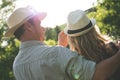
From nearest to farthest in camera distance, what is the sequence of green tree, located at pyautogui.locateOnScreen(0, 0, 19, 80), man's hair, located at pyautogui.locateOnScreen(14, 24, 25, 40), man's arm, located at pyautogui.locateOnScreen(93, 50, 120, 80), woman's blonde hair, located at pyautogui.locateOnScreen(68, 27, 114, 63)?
man's arm, located at pyautogui.locateOnScreen(93, 50, 120, 80), woman's blonde hair, located at pyautogui.locateOnScreen(68, 27, 114, 63), man's hair, located at pyautogui.locateOnScreen(14, 24, 25, 40), green tree, located at pyautogui.locateOnScreen(0, 0, 19, 80)

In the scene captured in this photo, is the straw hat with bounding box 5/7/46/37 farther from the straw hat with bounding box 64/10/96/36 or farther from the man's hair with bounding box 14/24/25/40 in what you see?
the straw hat with bounding box 64/10/96/36

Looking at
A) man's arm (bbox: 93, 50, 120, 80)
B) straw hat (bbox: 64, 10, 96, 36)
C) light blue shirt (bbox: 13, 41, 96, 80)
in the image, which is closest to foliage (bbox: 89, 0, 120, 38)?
straw hat (bbox: 64, 10, 96, 36)

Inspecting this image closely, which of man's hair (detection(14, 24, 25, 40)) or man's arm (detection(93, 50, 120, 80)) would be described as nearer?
man's arm (detection(93, 50, 120, 80))

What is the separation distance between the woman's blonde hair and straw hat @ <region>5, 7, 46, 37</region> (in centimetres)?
43

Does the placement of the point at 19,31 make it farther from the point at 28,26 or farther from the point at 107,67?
the point at 107,67

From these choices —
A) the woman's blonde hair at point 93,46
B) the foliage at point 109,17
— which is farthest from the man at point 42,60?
the foliage at point 109,17

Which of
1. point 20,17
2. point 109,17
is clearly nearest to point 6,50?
point 109,17

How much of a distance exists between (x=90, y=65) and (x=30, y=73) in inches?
20.0

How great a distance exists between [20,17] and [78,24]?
508 millimetres

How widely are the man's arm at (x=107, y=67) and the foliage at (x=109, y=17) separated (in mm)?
17140

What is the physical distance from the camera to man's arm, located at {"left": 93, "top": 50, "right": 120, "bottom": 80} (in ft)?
9.44

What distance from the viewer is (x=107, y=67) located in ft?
9.43

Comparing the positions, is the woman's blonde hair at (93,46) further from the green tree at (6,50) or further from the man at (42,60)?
the green tree at (6,50)

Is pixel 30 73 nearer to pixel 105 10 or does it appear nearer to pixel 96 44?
pixel 96 44
